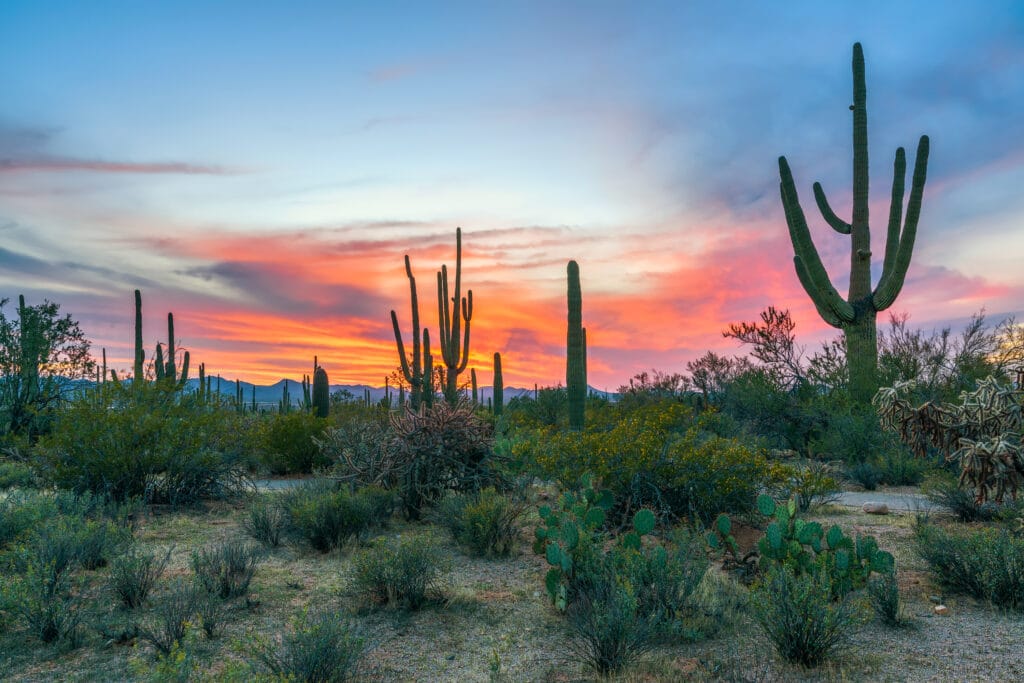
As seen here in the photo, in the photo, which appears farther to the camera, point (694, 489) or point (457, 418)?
point (457, 418)

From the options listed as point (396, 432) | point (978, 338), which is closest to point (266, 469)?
point (396, 432)

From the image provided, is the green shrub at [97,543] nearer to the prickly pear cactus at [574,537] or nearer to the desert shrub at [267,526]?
the desert shrub at [267,526]

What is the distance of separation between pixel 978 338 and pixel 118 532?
21290mm

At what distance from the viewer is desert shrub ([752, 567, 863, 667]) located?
489cm

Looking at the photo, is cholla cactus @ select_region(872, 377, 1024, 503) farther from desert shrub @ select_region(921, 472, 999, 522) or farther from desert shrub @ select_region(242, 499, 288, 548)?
desert shrub @ select_region(242, 499, 288, 548)

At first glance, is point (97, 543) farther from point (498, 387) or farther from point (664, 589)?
point (498, 387)

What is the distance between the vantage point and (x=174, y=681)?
172 inches

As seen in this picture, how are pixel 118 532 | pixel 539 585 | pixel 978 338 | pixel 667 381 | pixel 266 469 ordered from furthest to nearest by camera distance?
pixel 667 381 < pixel 978 338 < pixel 266 469 < pixel 118 532 < pixel 539 585

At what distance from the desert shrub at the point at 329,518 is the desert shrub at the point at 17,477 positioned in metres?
5.69

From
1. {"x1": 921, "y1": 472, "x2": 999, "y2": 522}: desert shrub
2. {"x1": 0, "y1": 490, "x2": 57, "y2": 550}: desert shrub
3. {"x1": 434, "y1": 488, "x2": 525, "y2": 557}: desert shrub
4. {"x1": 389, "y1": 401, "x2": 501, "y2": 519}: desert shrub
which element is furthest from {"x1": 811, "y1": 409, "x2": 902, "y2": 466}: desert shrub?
{"x1": 0, "y1": 490, "x2": 57, "y2": 550}: desert shrub

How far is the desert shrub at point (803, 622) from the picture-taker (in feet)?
16.1

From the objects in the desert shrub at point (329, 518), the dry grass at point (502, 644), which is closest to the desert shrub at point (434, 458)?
the desert shrub at point (329, 518)

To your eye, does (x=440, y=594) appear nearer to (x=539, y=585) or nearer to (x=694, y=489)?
(x=539, y=585)

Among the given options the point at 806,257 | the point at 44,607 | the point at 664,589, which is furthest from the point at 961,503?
the point at 806,257
